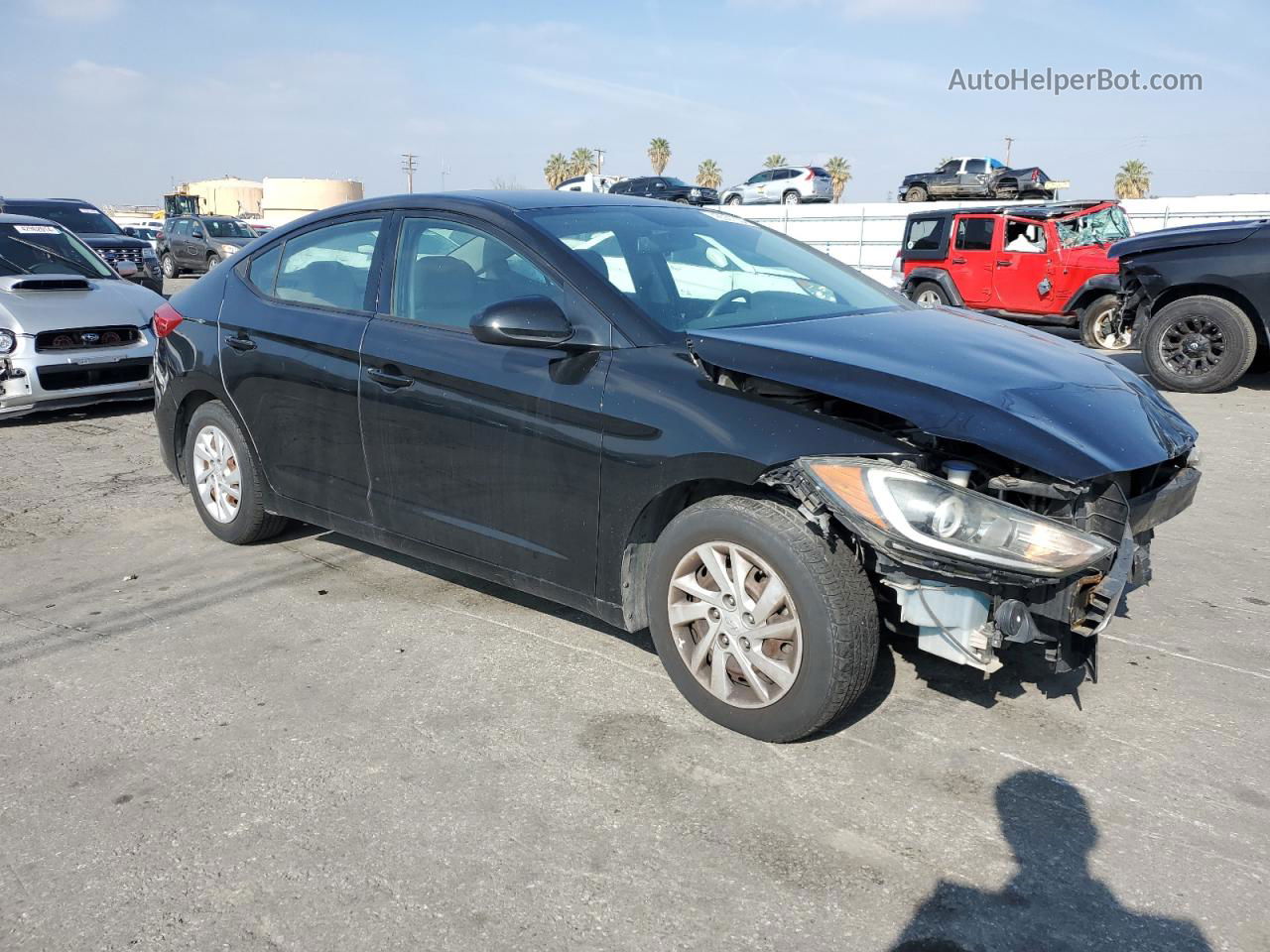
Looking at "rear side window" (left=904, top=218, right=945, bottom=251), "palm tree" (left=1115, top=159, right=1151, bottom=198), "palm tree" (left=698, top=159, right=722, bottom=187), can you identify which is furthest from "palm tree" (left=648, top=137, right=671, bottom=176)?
"rear side window" (left=904, top=218, right=945, bottom=251)

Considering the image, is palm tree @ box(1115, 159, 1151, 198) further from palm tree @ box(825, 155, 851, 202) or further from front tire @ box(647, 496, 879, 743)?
front tire @ box(647, 496, 879, 743)

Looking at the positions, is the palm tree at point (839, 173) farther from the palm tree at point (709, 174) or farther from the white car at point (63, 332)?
the white car at point (63, 332)

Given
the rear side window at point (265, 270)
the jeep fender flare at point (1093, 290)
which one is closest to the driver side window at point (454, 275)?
the rear side window at point (265, 270)

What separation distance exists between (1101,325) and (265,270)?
10952 millimetres

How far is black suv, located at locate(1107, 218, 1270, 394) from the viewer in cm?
890

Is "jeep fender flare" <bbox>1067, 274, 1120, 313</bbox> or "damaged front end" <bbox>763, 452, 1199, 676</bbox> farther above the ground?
"jeep fender flare" <bbox>1067, 274, 1120, 313</bbox>

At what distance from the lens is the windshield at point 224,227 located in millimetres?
27188

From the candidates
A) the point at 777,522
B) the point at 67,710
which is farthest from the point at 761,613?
the point at 67,710

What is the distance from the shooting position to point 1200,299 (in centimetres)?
923

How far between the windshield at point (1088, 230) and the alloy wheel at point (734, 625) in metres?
12.9

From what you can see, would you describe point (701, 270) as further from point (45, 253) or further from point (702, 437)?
point (45, 253)

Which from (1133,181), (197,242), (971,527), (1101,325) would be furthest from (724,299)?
(1133,181)

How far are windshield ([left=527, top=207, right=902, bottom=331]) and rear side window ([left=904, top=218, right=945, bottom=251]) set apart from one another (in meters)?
12.5

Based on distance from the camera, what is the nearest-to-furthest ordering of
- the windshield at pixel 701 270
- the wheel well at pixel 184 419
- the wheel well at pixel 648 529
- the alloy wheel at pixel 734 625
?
1. the alloy wheel at pixel 734 625
2. the wheel well at pixel 648 529
3. the windshield at pixel 701 270
4. the wheel well at pixel 184 419
